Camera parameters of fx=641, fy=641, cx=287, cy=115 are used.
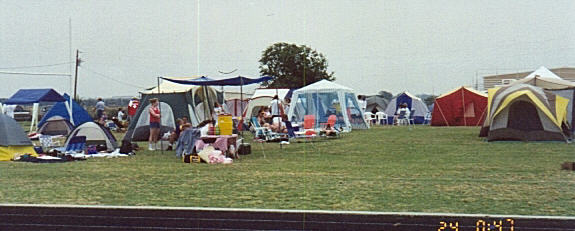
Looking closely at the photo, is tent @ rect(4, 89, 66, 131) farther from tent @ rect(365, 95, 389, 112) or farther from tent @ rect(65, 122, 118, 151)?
tent @ rect(365, 95, 389, 112)

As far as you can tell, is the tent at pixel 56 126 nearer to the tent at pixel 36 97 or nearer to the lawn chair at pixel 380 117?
the tent at pixel 36 97

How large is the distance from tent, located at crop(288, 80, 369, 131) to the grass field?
9642mm

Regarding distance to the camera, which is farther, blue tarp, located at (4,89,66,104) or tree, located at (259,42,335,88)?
tree, located at (259,42,335,88)

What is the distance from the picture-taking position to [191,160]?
1091cm

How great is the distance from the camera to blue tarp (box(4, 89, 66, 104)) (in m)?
17.8

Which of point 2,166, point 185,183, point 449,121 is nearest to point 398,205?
point 185,183

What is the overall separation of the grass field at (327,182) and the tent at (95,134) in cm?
162

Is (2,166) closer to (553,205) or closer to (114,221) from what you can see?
(114,221)

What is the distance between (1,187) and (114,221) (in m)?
2.91

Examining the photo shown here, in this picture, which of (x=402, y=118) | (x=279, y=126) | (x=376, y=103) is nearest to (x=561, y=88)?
(x=279, y=126)

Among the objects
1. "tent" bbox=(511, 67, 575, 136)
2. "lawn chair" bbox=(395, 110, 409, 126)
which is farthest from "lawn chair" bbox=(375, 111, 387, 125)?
"tent" bbox=(511, 67, 575, 136)

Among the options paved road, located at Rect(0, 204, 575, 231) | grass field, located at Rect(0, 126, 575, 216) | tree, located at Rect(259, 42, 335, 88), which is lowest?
paved road, located at Rect(0, 204, 575, 231)

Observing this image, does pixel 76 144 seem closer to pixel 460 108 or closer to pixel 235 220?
pixel 235 220

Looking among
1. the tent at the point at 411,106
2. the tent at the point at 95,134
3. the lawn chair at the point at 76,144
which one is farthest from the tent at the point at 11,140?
the tent at the point at 411,106
